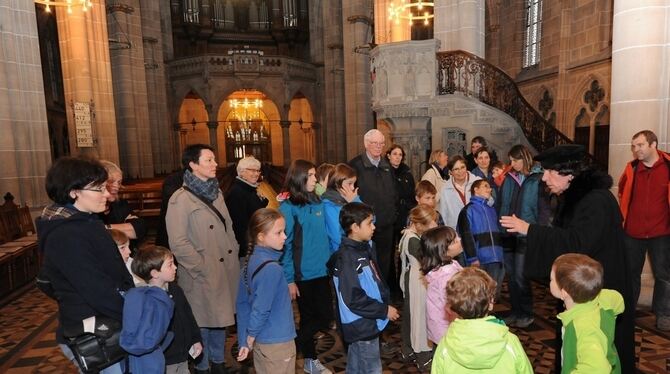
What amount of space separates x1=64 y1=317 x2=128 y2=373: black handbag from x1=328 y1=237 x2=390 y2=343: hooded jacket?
1.20 meters

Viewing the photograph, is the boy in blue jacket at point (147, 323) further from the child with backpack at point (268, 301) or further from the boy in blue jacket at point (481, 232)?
the boy in blue jacket at point (481, 232)

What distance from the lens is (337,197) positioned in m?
3.34

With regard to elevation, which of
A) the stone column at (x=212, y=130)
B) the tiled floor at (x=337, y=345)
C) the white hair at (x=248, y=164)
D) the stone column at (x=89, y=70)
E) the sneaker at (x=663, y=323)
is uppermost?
the stone column at (x=89, y=70)

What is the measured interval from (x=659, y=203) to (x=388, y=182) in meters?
2.45

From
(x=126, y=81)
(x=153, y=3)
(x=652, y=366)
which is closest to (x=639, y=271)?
(x=652, y=366)

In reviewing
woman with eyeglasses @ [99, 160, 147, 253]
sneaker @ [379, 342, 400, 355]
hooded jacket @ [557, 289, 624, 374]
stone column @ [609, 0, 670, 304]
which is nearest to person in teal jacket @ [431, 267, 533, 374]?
hooded jacket @ [557, 289, 624, 374]

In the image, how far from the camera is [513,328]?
4051 mm

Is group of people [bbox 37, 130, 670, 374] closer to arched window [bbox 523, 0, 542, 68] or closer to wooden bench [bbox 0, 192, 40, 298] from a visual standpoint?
wooden bench [bbox 0, 192, 40, 298]

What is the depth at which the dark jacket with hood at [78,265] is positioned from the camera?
1807mm

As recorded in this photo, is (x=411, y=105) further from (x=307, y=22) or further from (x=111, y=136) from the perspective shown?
(x=307, y=22)

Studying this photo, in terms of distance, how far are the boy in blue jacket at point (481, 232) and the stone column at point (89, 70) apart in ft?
30.7

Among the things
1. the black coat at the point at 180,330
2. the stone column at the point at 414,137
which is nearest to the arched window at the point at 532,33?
the stone column at the point at 414,137

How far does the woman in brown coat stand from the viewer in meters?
3.01

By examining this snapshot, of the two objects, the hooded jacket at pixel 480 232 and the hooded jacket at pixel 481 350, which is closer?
the hooded jacket at pixel 481 350
